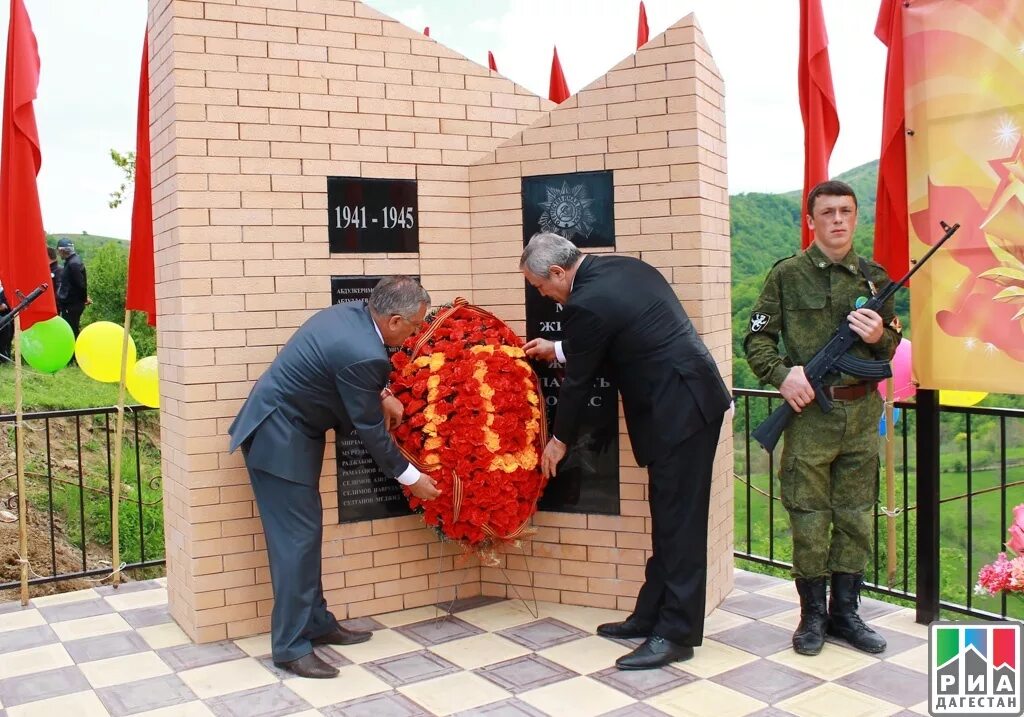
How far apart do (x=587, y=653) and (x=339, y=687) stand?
3.61 ft

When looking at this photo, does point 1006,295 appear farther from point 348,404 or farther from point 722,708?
point 348,404

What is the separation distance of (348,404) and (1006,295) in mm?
2884

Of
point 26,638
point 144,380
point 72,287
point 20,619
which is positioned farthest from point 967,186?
point 72,287

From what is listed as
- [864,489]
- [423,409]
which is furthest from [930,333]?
[423,409]

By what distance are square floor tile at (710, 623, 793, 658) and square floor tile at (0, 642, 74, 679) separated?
3.02 m

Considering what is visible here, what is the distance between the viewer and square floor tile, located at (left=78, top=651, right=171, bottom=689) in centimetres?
399

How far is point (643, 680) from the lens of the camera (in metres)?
3.82

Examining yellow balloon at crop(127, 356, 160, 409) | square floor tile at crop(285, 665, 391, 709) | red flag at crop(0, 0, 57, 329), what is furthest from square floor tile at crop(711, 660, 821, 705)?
yellow balloon at crop(127, 356, 160, 409)

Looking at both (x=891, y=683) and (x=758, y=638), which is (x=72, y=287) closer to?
(x=758, y=638)

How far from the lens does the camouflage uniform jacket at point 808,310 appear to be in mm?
4008

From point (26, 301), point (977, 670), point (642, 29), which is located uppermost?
point (642, 29)

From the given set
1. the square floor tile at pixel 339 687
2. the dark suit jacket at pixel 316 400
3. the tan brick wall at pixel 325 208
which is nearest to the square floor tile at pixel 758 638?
the tan brick wall at pixel 325 208

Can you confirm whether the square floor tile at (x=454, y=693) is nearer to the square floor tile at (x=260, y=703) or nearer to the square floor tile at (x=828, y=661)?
the square floor tile at (x=260, y=703)

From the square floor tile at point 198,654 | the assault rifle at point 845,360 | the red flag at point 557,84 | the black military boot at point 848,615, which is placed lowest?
the square floor tile at point 198,654
